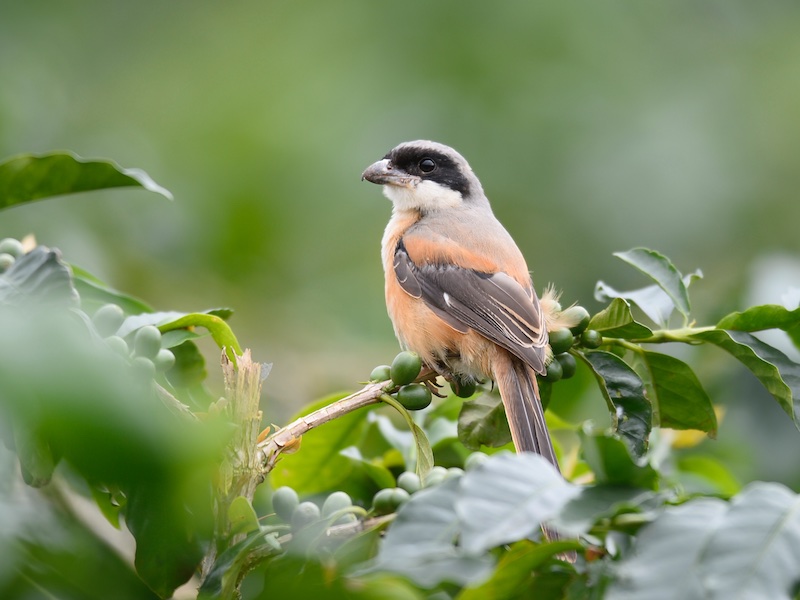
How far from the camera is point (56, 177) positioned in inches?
99.4

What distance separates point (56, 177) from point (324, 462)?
1011 millimetres

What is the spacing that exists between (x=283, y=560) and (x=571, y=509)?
0.47 metres

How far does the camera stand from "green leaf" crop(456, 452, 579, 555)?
50.8 inches

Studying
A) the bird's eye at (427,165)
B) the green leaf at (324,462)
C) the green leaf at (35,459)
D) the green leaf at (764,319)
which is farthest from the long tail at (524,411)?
the bird's eye at (427,165)

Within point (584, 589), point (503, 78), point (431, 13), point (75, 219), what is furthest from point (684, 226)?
point (584, 589)

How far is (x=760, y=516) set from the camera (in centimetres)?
135

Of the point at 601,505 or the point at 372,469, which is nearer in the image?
the point at 601,505

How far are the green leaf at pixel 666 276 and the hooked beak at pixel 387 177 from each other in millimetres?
1853

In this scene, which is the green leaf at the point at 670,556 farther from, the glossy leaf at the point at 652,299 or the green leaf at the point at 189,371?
the green leaf at the point at 189,371

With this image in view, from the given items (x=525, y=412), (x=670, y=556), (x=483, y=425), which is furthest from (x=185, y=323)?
(x=670, y=556)

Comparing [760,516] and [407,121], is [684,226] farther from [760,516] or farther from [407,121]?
[760,516]

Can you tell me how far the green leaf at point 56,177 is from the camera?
245 cm

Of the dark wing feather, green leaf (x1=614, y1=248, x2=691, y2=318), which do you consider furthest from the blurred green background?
green leaf (x1=614, y1=248, x2=691, y2=318)

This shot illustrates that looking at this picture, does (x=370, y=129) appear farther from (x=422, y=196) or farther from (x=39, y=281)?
(x=39, y=281)
